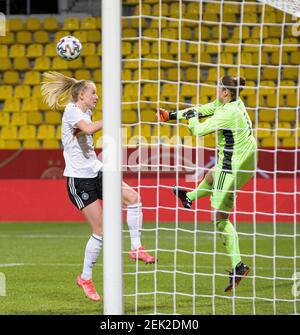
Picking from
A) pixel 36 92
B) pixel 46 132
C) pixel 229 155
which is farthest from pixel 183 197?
pixel 36 92

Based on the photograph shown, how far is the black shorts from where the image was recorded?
6934 mm

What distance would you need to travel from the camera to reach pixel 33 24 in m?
20.0

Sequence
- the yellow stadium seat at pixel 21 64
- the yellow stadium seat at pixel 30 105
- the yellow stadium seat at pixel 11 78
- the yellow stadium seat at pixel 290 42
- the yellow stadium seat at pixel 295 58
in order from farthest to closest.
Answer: the yellow stadium seat at pixel 21 64 → the yellow stadium seat at pixel 11 78 → the yellow stadium seat at pixel 30 105 → the yellow stadium seat at pixel 290 42 → the yellow stadium seat at pixel 295 58

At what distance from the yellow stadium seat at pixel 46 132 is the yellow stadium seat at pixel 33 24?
331 centimetres

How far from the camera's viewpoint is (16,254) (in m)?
10.3

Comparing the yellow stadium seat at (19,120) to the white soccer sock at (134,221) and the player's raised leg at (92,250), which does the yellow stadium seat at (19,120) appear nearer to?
the white soccer sock at (134,221)

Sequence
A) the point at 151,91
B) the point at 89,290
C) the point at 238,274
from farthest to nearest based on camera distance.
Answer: the point at 151,91, the point at 238,274, the point at 89,290

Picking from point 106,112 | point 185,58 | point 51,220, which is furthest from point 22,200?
point 106,112

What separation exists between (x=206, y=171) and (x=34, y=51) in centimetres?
659

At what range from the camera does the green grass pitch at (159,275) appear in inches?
258

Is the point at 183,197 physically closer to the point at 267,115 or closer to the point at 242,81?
the point at 242,81

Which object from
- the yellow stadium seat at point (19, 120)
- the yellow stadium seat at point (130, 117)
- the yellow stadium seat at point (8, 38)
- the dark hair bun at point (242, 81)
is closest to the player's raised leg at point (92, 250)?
the dark hair bun at point (242, 81)

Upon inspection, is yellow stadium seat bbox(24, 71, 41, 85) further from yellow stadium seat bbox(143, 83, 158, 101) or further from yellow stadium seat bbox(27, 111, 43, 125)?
yellow stadium seat bbox(143, 83, 158, 101)

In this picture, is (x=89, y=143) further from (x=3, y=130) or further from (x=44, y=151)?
(x=3, y=130)
